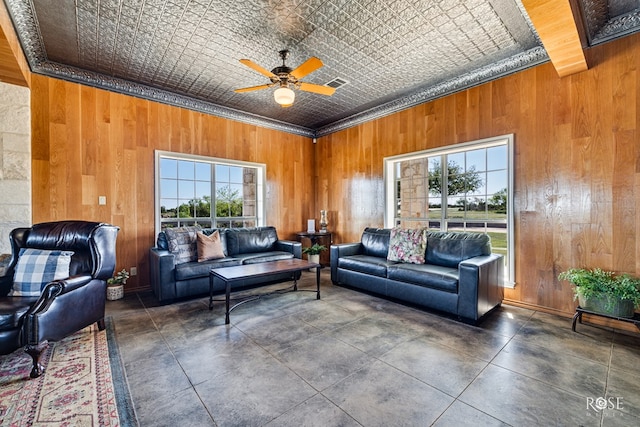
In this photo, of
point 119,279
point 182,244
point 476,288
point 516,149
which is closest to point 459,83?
point 516,149

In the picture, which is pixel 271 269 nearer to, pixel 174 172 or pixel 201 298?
pixel 201 298

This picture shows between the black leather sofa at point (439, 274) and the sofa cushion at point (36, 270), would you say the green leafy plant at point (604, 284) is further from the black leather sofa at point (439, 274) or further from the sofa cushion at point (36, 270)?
the sofa cushion at point (36, 270)

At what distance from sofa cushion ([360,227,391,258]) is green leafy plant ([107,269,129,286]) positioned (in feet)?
11.5

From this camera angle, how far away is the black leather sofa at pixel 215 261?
3391mm

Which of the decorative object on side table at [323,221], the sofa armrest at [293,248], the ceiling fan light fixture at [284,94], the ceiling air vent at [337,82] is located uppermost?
the ceiling air vent at [337,82]

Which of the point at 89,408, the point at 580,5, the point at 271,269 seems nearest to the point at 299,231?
the point at 271,269

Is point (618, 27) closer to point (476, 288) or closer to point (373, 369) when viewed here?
point (476, 288)

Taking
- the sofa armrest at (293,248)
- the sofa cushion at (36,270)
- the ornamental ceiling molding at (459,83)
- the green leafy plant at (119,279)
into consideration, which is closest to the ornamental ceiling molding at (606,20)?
the ornamental ceiling molding at (459,83)

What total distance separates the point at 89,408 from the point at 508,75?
4952 millimetres

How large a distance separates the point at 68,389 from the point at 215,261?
210 centimetres

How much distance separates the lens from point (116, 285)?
363 centimetres

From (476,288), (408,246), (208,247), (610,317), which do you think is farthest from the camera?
(208,247)

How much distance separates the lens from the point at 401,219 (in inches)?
188

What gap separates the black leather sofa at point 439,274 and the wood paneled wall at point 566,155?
1.71 feet
